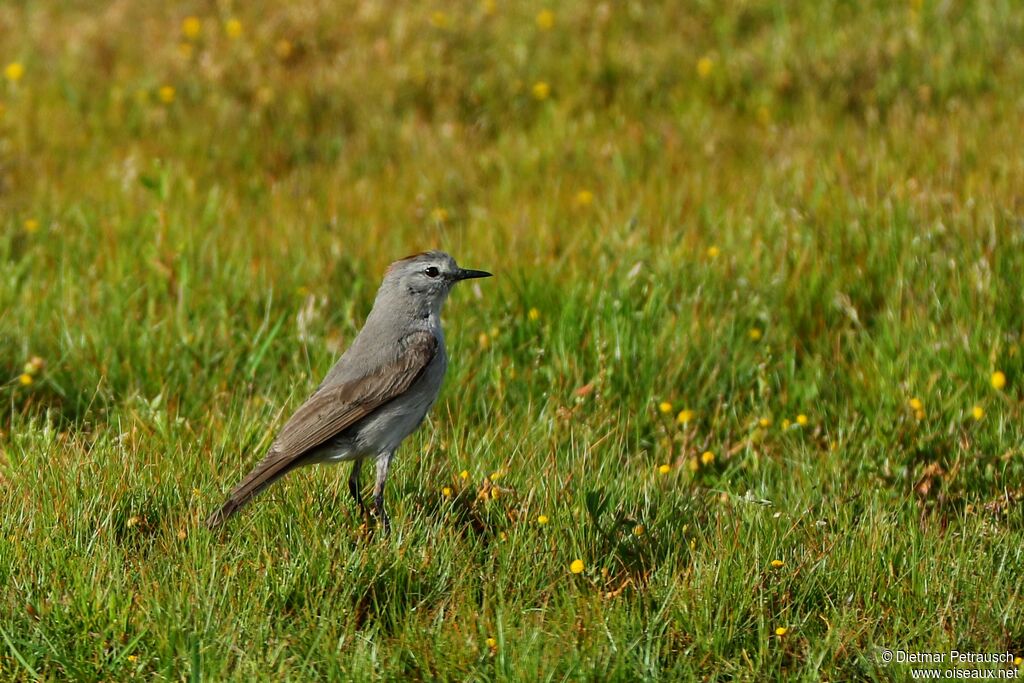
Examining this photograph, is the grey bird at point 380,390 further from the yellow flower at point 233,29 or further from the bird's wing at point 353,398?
the yellow flower at point 233,29

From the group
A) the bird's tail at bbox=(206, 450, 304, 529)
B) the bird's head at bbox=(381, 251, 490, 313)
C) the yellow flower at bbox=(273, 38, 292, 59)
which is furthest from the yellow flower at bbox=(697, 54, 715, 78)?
the bird's tail at bbox=(206, 450, 304, 529)

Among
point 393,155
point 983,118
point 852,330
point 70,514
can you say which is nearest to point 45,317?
point 70,514

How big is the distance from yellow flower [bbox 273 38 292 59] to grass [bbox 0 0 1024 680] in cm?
10

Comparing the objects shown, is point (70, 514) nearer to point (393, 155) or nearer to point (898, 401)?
point (898, 401)

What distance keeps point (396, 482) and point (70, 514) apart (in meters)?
1.38

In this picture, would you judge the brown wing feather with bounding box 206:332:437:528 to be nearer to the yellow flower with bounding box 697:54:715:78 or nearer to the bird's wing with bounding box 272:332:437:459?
the bird's wing with bounding box 272:332:437:459

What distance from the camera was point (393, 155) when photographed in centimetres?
973

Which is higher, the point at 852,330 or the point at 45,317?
the point at 45,317

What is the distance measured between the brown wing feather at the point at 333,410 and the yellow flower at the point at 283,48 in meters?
5.51

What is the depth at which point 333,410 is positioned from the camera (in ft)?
18.7

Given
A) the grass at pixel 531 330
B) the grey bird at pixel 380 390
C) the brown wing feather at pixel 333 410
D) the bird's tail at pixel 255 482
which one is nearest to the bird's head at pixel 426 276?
the grey bird at pixel 380 390

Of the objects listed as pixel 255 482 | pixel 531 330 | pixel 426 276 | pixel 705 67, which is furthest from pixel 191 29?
pixel 255 482

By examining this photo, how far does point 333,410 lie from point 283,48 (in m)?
5.91

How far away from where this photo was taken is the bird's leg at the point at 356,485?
5.52 metres
